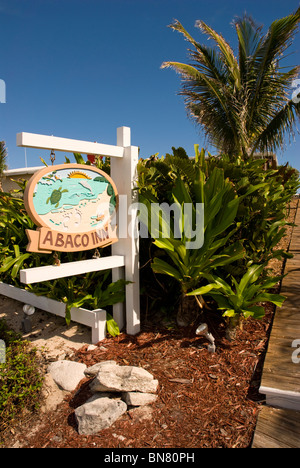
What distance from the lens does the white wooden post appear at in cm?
290

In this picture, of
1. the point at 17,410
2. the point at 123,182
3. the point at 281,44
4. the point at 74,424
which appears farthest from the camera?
the point at 281,44

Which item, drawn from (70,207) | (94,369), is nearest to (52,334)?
(94,369)

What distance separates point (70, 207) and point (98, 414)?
5.11 ft

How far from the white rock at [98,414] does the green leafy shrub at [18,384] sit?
1.35 ft

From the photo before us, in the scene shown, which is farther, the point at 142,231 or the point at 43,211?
the point at 142,231

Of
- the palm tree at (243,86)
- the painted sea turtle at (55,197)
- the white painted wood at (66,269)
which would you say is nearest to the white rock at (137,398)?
the white painted wood at (66,269)

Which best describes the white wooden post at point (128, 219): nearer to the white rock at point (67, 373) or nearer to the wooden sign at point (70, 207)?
the wooden sign at point (70, 207)

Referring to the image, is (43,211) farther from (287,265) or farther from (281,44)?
(281,44)

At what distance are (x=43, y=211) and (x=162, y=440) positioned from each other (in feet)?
5.82

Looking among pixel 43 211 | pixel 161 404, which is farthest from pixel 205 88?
pixel 161 404

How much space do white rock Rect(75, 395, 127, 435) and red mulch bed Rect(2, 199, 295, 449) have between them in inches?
1.4

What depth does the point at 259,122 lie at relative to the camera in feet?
38.7

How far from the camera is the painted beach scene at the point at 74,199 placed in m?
2.43

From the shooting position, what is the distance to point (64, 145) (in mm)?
2492
